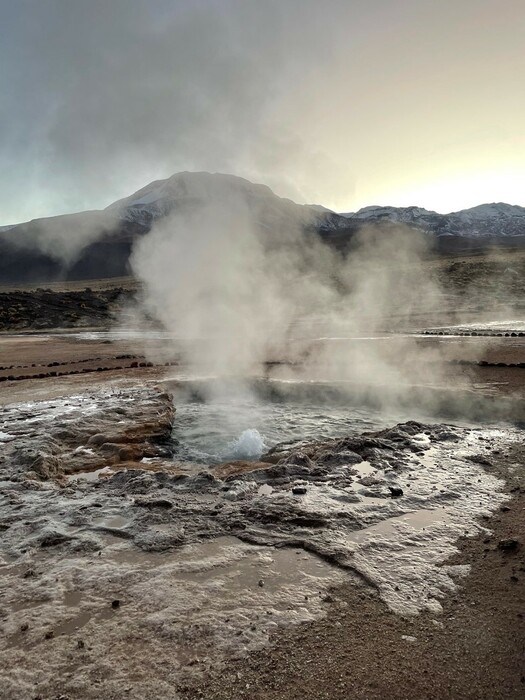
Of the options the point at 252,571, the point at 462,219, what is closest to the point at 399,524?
the point at 252,571

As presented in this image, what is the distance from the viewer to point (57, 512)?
15.2 feet

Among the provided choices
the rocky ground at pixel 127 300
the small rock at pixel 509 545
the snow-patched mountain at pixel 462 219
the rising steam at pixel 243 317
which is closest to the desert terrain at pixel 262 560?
the small rock at pixel 509 545

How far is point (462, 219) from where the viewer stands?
158m

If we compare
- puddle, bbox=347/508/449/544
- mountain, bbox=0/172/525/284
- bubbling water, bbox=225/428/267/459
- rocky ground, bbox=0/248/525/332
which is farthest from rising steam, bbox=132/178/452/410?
mountain, bbox=0/172/525/284

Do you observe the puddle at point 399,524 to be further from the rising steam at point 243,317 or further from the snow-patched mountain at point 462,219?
the snow-patched mountain at point 462,219

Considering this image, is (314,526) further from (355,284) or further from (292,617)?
(355,284)

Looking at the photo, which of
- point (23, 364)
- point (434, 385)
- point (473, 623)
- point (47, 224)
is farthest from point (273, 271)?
point (47, 224)

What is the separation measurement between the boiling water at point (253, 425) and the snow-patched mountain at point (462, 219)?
138181mm

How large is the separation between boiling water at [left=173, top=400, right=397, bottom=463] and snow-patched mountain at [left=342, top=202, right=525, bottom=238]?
13818 centimetres

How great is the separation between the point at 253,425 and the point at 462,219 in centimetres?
17156

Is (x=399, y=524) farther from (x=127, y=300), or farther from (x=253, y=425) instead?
(x=127, y=300)

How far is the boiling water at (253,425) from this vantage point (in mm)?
7328

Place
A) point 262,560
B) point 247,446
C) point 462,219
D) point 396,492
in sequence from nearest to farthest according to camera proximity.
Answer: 1. point 262,560
2. point 396,492
3. point 247,446
4. point 462,219

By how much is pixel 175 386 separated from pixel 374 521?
8.27m
